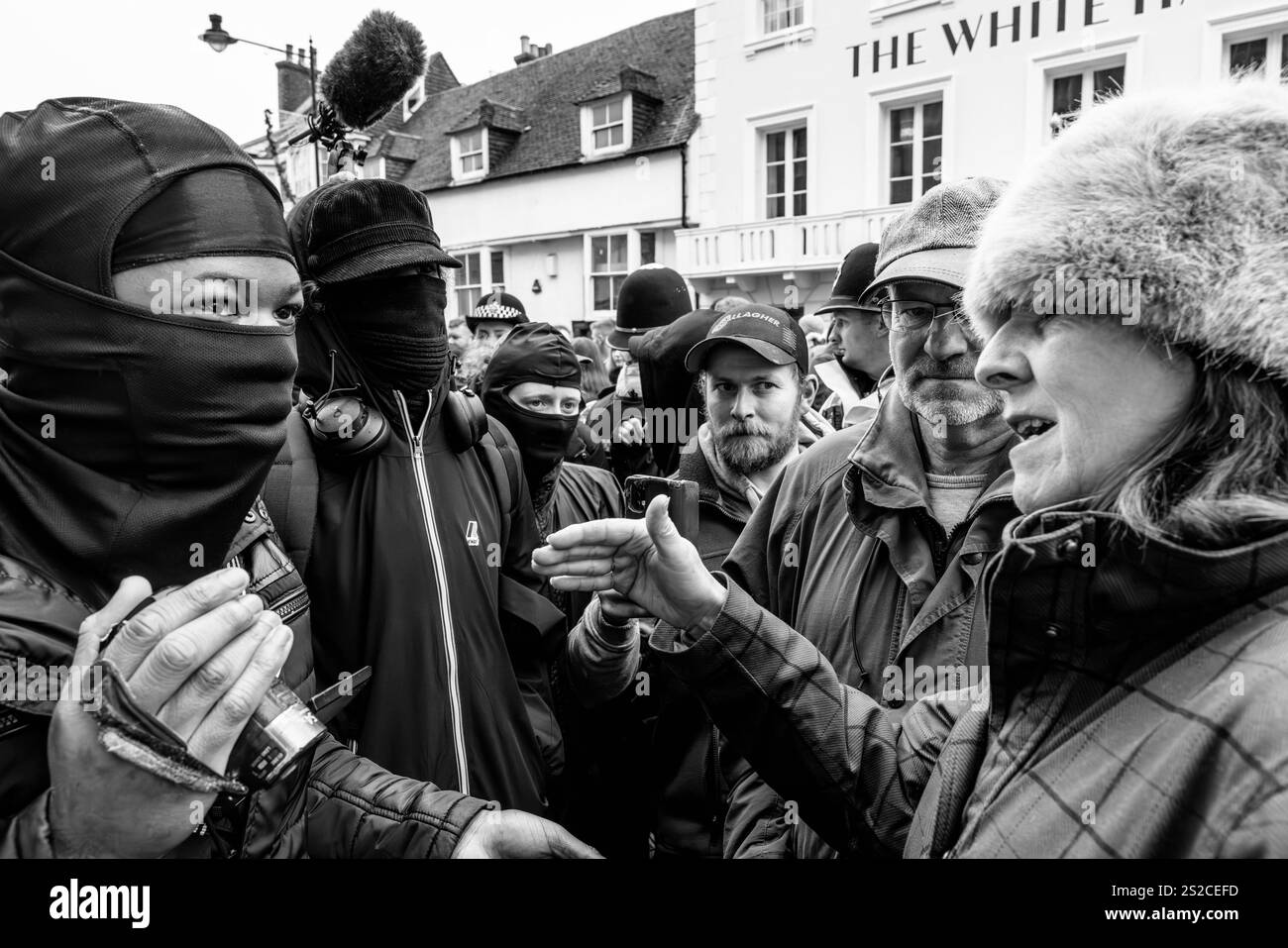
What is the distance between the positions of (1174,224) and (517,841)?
148 centimetres

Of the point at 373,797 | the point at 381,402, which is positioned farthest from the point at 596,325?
the point at 373,797

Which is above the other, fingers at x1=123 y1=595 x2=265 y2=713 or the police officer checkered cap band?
the police officer checkered cap band

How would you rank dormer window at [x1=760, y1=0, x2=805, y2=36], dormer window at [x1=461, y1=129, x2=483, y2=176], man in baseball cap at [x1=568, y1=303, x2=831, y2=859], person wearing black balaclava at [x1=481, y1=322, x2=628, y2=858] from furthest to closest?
dormer window at [x1=461, y1=129, x2=483, y2=176] < dormer window at [x1=760, y1=0, x2=805, y2=36] < person wearing black balaclava at [x1=481, y1=322, x2=628, y2=858] < man in baseball cap at [x1=568, y1=303, x2=831, y2=859]

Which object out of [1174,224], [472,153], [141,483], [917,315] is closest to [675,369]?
[917,315]

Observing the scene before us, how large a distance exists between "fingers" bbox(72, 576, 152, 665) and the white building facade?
44.6 ft

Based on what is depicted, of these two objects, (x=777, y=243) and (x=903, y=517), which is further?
(x=777, y=243)

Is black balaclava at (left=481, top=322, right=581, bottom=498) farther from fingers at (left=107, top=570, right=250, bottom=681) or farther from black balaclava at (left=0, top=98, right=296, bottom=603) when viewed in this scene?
fingers at (left=107, top=570, right=250, bottom=681)

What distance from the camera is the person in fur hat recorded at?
1.03m

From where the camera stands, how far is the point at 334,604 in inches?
86.0

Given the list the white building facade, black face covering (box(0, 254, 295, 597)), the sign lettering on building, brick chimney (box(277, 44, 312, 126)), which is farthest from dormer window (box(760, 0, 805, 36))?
brick chimney (box(277, 44, 312, 126))

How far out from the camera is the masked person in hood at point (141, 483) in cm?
113

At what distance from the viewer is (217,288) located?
4.86ft

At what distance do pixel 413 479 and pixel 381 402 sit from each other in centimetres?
23

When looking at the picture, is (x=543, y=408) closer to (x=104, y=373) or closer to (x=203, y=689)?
(x=104, y=373)
